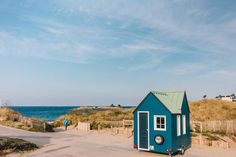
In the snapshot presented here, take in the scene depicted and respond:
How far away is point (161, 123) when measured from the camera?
19766 millimetres

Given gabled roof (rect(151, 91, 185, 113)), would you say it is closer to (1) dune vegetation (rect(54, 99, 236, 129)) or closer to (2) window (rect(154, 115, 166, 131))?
(2) window (rect(154, 115, 166, 131))

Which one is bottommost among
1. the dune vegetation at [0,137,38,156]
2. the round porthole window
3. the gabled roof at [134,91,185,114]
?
the dune vegetation at [0,137,38,156]

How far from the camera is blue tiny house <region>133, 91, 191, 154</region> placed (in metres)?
19.4

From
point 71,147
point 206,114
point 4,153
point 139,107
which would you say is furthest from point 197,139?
point 206,114

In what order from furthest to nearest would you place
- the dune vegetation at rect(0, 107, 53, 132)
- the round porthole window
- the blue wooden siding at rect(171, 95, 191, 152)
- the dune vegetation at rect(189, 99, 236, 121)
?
the dune vegetation at rect(189, 99, 236, 121), the dune vegetation at rect(0, 107, 53, 132), the blue wooden siding at rect(171, 95, 191, 152), the round porthole window

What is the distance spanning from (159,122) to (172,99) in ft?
7.81

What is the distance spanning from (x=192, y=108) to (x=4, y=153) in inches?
1511

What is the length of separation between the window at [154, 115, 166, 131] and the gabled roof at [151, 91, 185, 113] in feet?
2.75

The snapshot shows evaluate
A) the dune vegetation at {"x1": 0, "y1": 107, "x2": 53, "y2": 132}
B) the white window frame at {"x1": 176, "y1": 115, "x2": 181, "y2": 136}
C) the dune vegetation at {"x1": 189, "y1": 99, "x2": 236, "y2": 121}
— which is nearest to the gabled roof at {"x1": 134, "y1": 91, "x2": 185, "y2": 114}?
the white window frame at {"x1": 176, "y1": 115, "x2": 181, "y2": 136}

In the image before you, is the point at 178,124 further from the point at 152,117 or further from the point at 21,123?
the point at 21,123

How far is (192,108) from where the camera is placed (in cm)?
5156

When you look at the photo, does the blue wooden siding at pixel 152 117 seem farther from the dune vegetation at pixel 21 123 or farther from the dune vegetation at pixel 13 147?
the dune vegetation at pixel 21 123

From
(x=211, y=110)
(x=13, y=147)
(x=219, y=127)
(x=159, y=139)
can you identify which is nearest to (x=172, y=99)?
(x=159, y=139)

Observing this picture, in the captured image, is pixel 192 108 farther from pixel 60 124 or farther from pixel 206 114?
pixel 60 124
